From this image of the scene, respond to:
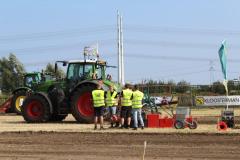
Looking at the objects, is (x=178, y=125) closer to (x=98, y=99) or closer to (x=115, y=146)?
(x=98, y=99)

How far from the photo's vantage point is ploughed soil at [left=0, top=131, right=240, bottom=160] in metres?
14.3

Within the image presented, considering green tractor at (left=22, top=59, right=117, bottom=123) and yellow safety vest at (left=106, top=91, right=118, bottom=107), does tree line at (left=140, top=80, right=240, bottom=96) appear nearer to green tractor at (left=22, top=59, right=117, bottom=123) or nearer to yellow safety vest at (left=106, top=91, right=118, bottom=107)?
green tractor at (left=22, top=59, right=117, bottom=123)

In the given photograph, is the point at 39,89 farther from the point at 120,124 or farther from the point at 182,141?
the point at 182,141

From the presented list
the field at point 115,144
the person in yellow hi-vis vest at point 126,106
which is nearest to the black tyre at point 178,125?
the field at point 115,144

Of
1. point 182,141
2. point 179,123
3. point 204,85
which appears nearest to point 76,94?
point 179,123

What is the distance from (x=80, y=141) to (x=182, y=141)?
297cm

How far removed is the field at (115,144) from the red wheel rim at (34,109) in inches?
225

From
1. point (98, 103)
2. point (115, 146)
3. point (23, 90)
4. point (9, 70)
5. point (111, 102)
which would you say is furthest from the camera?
point (9, 70)

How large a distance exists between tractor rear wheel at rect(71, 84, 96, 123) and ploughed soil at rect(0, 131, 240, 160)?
5.37 meters

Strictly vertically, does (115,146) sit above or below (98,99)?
below

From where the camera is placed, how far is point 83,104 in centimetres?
2548

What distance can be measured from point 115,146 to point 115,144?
453mm

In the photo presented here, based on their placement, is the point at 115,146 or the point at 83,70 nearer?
the point at 115,146

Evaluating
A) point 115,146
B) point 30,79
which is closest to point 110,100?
point 115,146
